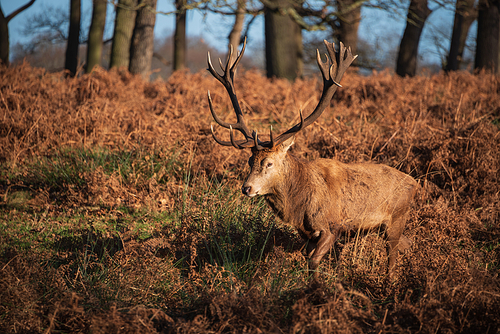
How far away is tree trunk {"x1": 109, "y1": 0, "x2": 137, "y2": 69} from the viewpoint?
13.1m

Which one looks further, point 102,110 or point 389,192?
point 102,110

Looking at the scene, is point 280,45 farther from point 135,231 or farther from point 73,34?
point 135,231

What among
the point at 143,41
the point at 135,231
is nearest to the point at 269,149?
the point at 135,231

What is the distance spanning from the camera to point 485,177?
5.75 m

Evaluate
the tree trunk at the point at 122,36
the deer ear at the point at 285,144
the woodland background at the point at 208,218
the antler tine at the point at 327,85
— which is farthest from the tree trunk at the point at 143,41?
the deer ear at the point at 285,144

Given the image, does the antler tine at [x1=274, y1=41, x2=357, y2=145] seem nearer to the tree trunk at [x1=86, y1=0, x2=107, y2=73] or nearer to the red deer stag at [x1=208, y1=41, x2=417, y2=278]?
the red deer stag at [x1=208, y1=41, x2=417, y2=278]

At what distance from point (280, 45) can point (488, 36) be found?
6627mm

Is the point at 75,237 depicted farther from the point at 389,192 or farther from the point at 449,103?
the point at 449,103

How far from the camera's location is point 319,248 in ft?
12.7

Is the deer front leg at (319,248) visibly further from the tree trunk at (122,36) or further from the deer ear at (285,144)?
the tree trunk at (122,36)

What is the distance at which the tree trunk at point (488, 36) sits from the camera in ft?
41.7

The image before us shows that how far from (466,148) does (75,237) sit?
5531mm

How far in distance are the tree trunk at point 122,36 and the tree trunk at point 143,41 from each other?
2.18ft

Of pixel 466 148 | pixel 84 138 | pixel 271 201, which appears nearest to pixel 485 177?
pixel 466 148
